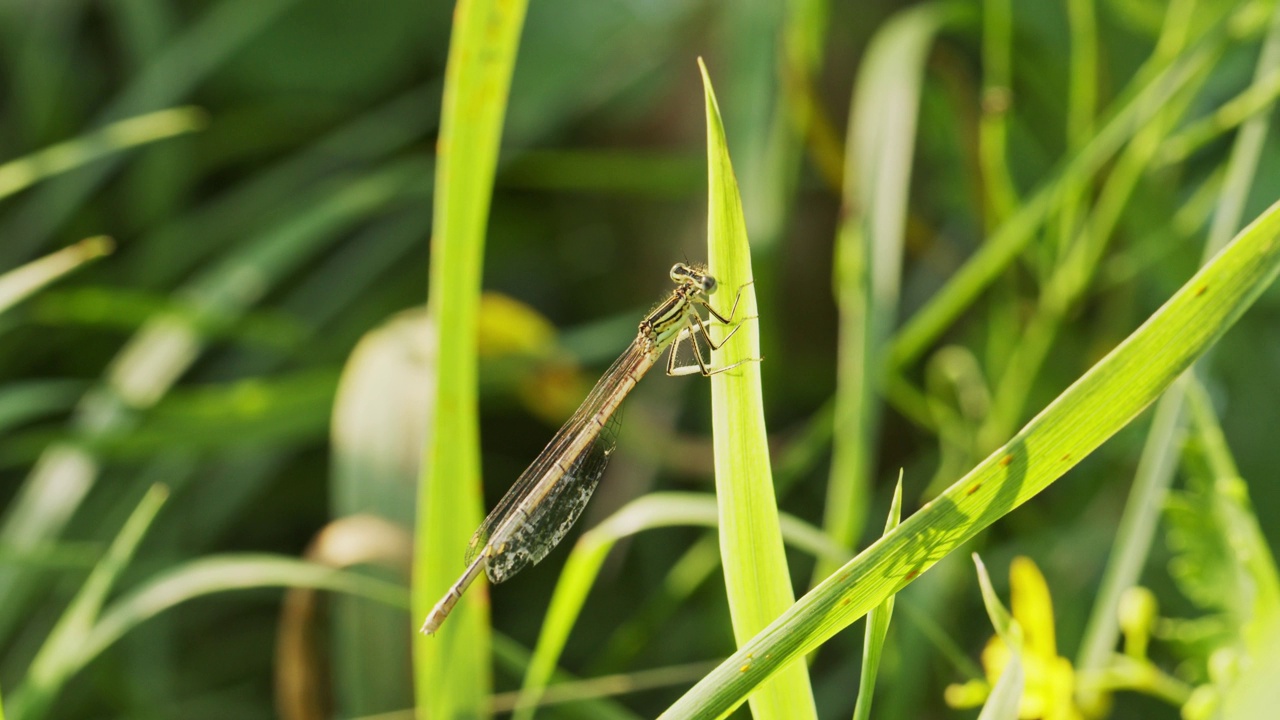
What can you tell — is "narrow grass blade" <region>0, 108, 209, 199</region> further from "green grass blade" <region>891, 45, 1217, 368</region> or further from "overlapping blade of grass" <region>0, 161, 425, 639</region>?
"green grass blade" <region>891, 45, 1217, 368</region>

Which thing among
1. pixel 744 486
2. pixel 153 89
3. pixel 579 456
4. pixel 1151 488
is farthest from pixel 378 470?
pixel 153 89

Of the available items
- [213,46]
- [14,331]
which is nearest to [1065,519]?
[213,46]

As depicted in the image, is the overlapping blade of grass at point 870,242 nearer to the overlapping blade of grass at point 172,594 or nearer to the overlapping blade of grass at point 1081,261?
the overlapping blade of grass at point 1081,261

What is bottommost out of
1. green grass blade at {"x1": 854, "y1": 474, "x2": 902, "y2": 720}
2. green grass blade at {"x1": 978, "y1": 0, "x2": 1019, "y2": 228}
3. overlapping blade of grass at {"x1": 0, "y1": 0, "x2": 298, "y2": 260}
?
green grass blade at {"x1": 854, "y1": 474, "x2": 902, "y2": 720}

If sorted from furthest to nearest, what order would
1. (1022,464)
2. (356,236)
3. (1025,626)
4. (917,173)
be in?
(356,236) → (917,173) → (1025,626) → (1022,464)

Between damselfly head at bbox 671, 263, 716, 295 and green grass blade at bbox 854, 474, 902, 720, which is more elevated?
damselfly head at bbox 671, 263, 716, 295

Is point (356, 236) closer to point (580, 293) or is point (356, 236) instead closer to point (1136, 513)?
point (580, 293)

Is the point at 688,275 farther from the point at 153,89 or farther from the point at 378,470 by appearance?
the point at 153,89

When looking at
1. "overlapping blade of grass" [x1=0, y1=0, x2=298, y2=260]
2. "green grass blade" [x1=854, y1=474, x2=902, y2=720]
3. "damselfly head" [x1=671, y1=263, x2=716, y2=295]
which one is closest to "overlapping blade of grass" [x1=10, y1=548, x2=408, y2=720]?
"damselfly head" [x1=671, y1=263, x2=716, y2=295]
